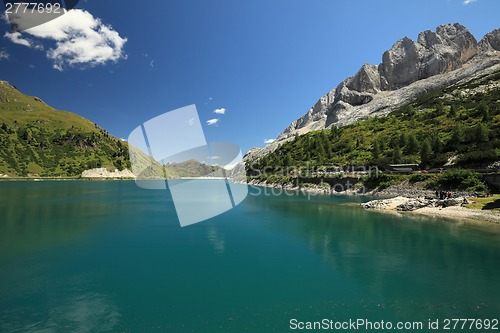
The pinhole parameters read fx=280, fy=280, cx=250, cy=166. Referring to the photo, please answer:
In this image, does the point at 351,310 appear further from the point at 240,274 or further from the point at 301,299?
the point at 240,274

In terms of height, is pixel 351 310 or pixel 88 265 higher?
pixel 88 265

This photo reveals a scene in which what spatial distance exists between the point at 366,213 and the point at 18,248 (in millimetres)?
48606

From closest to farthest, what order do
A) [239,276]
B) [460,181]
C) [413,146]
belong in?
[239,276] < [460,181] < [413,146]

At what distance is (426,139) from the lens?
8538cm

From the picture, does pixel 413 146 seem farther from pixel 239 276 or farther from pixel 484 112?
pixel 239 276

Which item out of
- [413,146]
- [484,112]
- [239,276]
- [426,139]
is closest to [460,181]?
[426,139]

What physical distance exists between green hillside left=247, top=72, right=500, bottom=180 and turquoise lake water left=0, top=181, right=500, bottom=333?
47248 millimetres

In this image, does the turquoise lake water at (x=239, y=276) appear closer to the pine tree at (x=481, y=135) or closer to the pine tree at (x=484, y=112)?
the pine tree at (x=481, y=135)

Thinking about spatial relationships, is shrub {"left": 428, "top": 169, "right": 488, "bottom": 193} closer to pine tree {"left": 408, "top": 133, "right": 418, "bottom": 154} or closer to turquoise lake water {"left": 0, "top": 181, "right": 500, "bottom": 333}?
turquoise lake water {"left": 0, "top": 181, "right": 500, "bottom": 333}

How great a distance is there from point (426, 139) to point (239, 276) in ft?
283

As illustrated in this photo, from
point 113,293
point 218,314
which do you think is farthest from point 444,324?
point 113,293

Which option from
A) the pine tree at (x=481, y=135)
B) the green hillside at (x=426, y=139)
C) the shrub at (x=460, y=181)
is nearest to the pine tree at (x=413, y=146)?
the green hillside at (x=426, y=139)

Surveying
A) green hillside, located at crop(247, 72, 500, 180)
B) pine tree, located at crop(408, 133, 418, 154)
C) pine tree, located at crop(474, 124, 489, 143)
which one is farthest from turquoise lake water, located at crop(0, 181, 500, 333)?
pine tree, located at crop(408, 133, 418, 154)

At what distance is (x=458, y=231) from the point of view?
34250 millimetres
